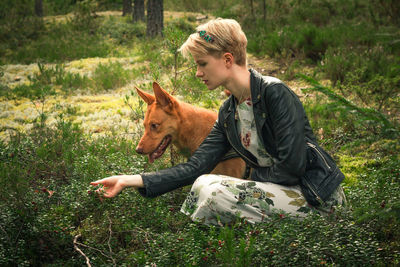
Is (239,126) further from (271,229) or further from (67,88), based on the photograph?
(67,88)

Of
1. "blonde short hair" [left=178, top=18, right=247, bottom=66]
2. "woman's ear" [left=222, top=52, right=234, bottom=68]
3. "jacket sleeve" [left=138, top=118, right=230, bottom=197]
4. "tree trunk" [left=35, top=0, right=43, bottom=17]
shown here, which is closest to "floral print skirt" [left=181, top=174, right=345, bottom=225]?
"jacket sleeve" [left=138, top=118, right=230, bottom=197]

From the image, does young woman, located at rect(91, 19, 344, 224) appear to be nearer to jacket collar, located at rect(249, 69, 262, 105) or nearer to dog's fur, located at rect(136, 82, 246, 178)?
jacket collar, located at rect(249, 69, 262, 105)

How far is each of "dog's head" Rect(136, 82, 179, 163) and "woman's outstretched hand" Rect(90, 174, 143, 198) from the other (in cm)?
59

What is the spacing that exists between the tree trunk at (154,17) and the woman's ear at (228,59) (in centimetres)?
952

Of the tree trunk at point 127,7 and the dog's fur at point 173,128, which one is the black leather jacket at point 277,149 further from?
the tree trunk at point 127,7

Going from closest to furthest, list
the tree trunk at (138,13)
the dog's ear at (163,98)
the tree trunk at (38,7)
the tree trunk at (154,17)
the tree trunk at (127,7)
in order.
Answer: the dog's ear at (163,98) → the tree trunk at (154,17) → the tree trunk at (138,13) → the tree trunk at (127,7) → the tree trunk at (38,7)

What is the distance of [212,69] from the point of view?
10.3 feet

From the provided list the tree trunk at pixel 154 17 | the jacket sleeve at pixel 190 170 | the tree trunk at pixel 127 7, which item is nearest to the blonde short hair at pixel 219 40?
the jacket sleeve at pixel 190 170

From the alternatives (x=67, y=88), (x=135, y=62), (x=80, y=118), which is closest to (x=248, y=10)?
(x=135, y=62)

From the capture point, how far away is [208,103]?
7.00 m

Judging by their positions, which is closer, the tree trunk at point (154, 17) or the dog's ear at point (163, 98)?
the dog's ear at point (163, 98)

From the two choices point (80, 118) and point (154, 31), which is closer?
point (80, 118)

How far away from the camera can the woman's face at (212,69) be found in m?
3.12

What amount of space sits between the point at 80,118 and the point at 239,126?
4475 mm
